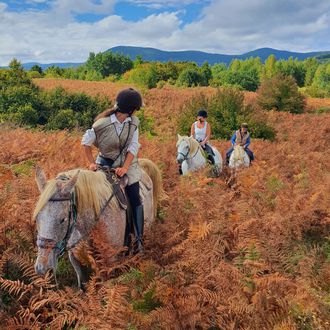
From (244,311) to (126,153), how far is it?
2246 mm

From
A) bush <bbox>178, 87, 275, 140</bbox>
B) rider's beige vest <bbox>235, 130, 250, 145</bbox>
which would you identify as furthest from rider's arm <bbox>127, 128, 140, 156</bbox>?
bush <bbox>178, 87, 275, 140</bbox>

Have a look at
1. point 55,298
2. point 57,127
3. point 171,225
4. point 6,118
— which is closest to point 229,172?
point 171,225

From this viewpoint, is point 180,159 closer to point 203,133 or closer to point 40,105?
point 203,133

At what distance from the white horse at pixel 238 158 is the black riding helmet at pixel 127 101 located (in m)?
7.16

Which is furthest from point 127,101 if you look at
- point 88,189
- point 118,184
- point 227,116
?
point 227,116

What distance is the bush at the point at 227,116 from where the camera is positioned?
64.8 ft

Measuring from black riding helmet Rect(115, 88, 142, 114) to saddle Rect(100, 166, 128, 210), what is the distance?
0.75 metres

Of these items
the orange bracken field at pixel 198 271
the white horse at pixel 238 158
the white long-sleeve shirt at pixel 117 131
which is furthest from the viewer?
the white horse at pixel 238 158

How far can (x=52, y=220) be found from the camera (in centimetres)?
332

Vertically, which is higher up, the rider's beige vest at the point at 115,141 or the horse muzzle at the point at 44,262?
the rider's beige vest at the point at 115,141

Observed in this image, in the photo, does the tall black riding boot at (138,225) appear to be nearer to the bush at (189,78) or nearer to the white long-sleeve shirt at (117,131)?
the white long-sleeve shirt at (117,131)

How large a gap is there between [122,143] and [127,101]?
530 millimetres

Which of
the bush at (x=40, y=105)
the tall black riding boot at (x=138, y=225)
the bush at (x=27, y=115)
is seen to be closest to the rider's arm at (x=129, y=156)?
the tall black riding boot at (x=138, y=225)

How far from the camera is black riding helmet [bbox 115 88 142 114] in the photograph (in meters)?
4.14
